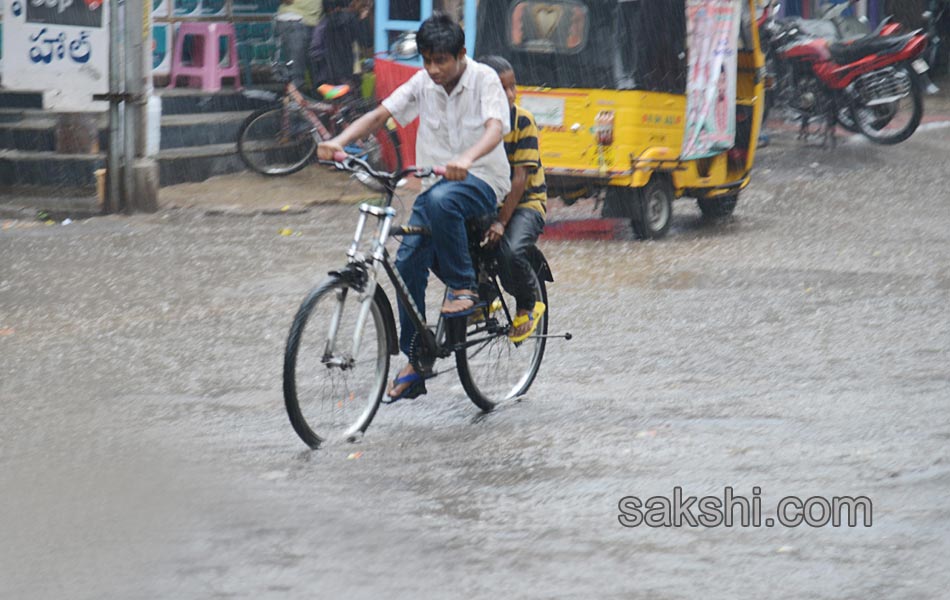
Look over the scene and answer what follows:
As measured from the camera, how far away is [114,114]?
12.8 meters

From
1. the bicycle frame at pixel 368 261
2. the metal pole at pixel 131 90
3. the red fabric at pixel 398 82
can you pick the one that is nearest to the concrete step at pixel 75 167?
the metal pole at pixel 131 90

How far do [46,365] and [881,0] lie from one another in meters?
21.8

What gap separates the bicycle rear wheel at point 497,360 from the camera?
671 cm

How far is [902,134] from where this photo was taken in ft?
56.4

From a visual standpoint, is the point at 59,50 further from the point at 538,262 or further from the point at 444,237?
the point at 444,237

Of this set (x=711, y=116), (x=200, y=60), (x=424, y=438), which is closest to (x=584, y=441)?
(x=424, y=438)

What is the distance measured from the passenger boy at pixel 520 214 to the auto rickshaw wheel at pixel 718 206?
636cm

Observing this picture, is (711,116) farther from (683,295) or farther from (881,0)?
(881,0)

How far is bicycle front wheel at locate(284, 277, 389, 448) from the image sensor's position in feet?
19.0

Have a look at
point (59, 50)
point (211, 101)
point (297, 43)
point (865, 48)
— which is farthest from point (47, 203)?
point (865, 48)

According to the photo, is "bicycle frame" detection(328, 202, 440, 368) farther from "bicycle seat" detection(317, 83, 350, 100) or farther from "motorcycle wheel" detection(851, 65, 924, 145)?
"motorcycle wheel" detection(851, 65, 924, 145)

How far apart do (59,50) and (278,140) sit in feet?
8.88

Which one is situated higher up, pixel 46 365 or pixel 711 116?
pixel 711 116

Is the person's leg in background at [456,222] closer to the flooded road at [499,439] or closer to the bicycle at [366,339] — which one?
the bicycle at [366,339]
